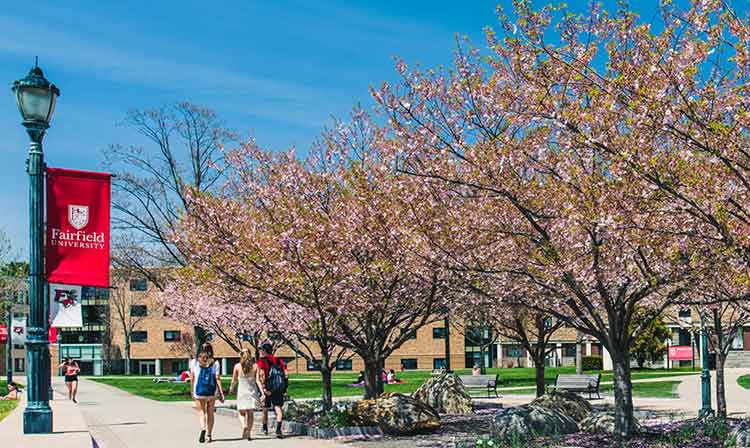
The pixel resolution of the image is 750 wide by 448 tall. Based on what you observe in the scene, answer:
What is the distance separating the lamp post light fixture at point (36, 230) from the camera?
11562 mm

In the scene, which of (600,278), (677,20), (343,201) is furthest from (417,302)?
(677,20)

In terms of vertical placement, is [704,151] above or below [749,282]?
above

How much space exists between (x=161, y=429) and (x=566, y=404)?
8267mm

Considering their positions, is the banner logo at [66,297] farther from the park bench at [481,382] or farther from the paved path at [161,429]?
the park bench at [481,382]

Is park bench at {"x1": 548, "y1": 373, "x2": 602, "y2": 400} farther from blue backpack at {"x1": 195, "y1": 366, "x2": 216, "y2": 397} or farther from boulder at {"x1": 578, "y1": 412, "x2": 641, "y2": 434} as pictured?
blue backpack at {"x1": 195, "y1": 366, "x2": 216, "y2": 397}

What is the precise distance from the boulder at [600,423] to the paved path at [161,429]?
4168mm

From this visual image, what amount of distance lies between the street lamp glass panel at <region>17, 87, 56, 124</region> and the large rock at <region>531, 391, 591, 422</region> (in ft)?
31.9

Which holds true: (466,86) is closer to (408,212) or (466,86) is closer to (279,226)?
(408,212)

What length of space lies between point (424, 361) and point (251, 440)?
227ft

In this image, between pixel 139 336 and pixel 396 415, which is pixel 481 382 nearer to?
pixel 396 415

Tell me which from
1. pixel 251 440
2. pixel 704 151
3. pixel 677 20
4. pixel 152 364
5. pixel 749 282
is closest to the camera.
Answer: pixel 749 282

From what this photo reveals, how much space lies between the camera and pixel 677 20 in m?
10.4

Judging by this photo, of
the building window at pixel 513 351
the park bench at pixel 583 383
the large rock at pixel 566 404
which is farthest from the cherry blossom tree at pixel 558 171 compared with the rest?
the building window at pixel 513 351

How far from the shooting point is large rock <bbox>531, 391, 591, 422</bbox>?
17047 millimetres
